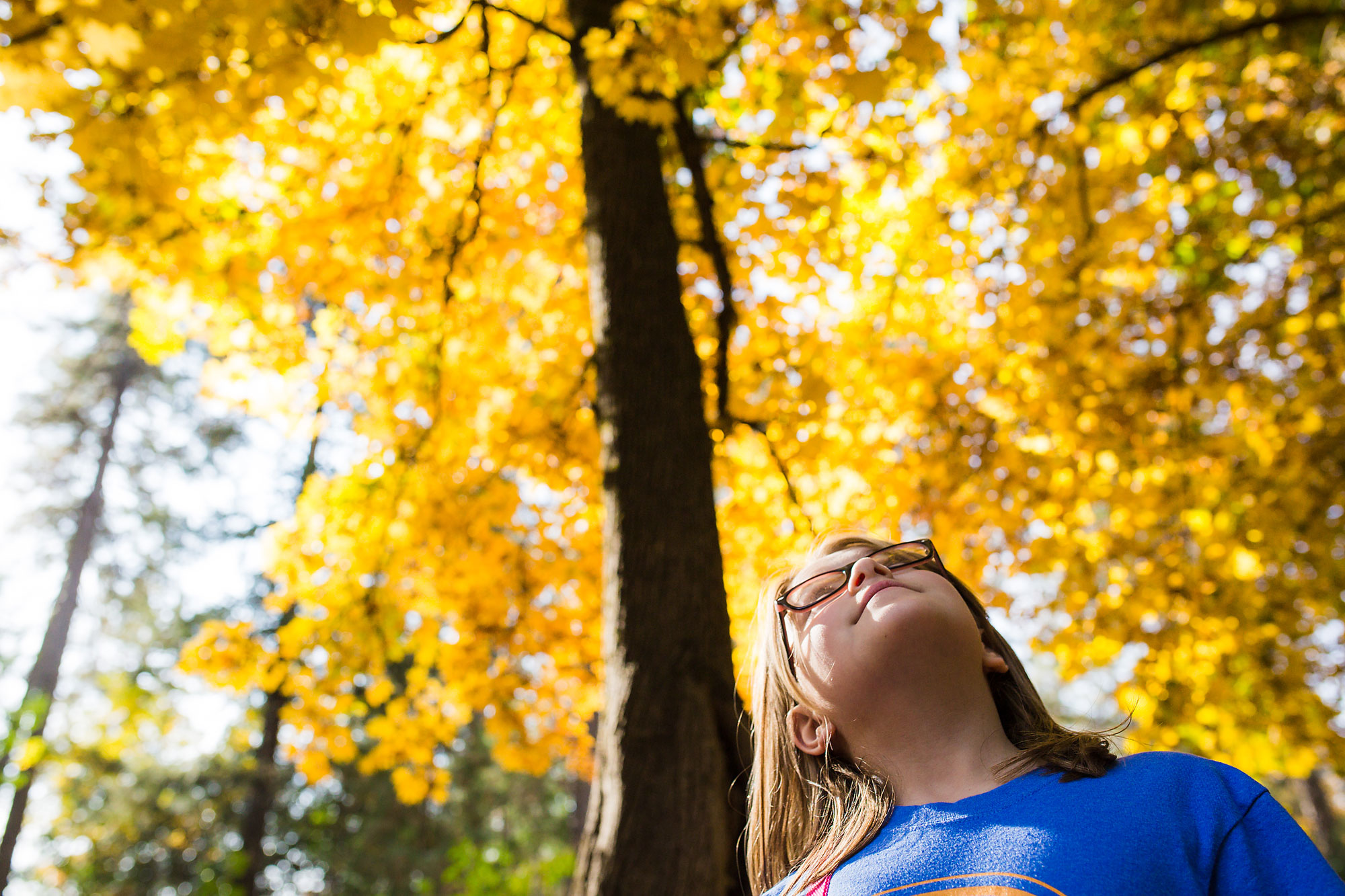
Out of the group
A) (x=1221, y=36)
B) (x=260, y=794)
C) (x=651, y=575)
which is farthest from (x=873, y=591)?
(x=260, y=794)

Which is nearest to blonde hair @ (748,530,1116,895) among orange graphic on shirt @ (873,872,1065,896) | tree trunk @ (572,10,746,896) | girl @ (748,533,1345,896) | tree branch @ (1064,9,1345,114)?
girl @ (748,533,1345,896)

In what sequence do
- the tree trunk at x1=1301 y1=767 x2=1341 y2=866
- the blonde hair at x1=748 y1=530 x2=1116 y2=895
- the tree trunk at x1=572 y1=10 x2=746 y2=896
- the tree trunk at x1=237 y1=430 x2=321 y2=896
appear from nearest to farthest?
the blonde hair at x1=748 y1=530 x2=1116 y2=895 < the tree trunk at x1=572 y1=10 x2=746 y2=896 < the tree trunk at x1=237 y1=430 x2=321 y2=896 < the tree trunk at x1=1301 y1=767 x2=1341 y2=866

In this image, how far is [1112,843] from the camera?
3.77ft

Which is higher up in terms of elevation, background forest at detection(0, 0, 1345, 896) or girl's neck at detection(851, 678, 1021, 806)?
background forest at detection(0, 0, 1345, 896)

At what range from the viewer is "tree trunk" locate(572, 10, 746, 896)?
223cm

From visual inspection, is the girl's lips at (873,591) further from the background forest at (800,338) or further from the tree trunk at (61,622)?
the tree trunk at (61,622)

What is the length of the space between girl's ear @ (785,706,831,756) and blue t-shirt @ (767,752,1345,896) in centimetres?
30

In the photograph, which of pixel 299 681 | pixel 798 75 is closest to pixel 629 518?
pixel 798 75

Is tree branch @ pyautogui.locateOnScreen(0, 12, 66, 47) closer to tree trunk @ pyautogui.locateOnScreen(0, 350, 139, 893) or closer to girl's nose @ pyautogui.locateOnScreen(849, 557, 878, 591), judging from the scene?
girl's nose @ pyautogui.locateOnScreen(849, 557, 878, 591)

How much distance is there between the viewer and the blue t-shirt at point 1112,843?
3.59ft

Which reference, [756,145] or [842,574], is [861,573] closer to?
Answer: [842,574]

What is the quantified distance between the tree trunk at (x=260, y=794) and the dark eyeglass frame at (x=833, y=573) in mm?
11517

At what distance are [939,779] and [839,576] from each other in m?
0.45

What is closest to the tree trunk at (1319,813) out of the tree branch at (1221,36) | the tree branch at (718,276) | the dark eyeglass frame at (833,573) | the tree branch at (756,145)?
the tree branch at (1221,36)
